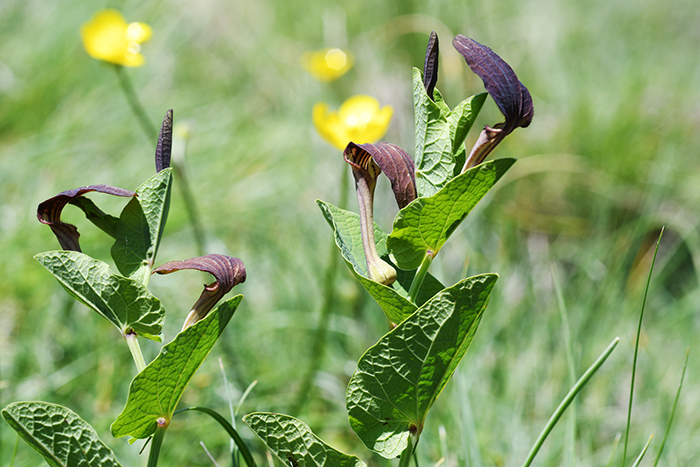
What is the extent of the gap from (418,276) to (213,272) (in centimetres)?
15

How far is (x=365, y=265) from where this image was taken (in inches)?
18.5

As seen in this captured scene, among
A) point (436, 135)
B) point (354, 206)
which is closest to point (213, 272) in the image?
point (436, 135)

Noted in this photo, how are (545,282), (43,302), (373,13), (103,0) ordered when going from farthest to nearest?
1. (373,13)
2. (103,0)
3. (545,282)
4. (43,302)

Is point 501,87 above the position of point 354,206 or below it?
above

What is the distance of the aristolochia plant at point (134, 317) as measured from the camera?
375 millimetres

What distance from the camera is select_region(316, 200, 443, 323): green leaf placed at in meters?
0.40

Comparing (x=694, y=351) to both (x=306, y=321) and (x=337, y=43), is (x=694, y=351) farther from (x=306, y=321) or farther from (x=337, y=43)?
(x=337, y=43)

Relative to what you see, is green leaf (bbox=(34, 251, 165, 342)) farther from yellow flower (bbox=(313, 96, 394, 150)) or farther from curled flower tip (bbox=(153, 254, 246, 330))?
yellow flower (bbox=(313, 96, 394, 150))

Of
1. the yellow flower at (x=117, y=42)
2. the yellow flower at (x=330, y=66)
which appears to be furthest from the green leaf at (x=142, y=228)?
the yellow flower at (x=330, y=66)

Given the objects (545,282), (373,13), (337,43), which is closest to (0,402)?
(545,282)

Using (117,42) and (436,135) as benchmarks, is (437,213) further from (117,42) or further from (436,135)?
(117,42)

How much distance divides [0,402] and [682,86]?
2.78 meters

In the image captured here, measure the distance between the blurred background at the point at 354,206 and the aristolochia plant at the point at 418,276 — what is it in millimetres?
385

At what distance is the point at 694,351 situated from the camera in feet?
5.12
